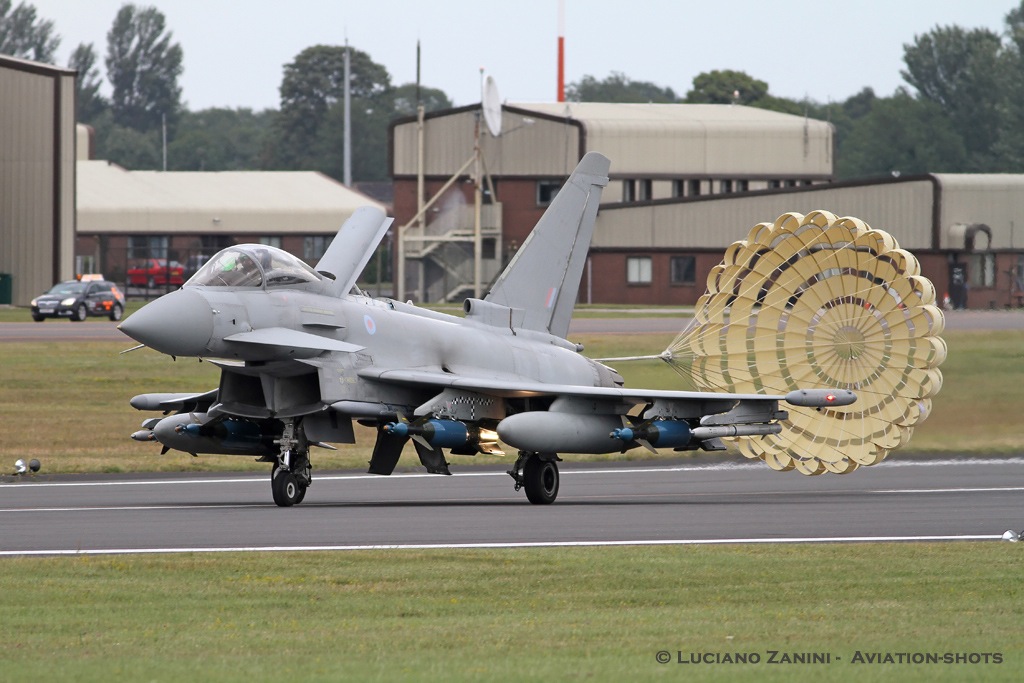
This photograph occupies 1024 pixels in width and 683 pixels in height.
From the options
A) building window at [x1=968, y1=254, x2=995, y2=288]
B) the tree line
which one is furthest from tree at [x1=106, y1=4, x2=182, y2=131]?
building window at [x1=968, y1=254, x2=995, y2=288]

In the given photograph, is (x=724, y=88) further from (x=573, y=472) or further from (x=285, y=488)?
(x=285, y=488)

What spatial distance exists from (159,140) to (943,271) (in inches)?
5136

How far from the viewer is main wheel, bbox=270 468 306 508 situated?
19.3 metres

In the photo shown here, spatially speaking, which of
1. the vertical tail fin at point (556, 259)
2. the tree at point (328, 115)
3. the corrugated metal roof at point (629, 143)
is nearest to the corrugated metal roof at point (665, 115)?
the corrugated metal roof at point (629, 143)

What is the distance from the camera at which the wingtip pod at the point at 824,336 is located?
877 inches

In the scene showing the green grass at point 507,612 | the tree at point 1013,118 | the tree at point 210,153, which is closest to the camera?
the green grass at point 507,612

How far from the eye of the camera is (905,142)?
138 meters

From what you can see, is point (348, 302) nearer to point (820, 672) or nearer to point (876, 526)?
point (876, 526)

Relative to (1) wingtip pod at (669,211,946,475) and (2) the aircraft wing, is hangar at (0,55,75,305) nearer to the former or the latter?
(1) wingtip pod at (669,211,946,475)

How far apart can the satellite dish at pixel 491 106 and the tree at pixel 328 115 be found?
9996 cm

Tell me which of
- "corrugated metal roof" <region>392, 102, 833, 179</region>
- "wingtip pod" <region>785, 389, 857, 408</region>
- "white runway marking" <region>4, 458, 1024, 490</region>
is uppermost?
"corrugated metal roof" <region>392, 102, 833, 179</region>

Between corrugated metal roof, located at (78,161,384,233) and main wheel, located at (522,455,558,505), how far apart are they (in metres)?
71.0

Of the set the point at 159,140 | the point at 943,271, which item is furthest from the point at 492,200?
the point at 159,140

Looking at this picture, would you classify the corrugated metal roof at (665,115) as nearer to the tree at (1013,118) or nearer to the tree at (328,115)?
the tree at (1013,118)
